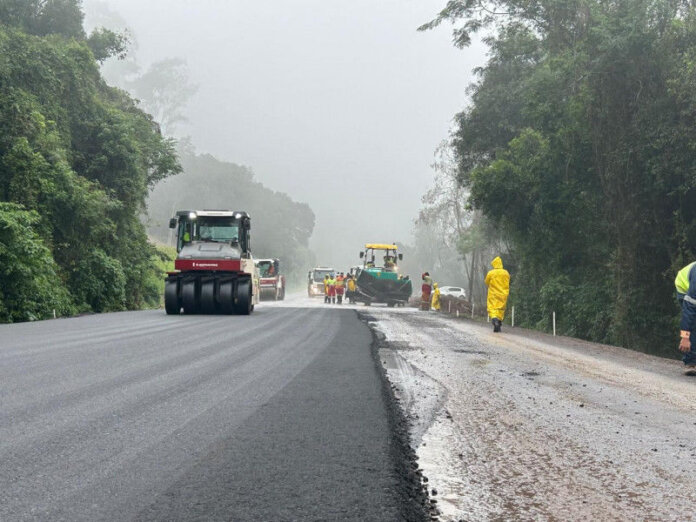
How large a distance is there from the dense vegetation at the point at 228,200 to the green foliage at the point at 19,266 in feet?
189

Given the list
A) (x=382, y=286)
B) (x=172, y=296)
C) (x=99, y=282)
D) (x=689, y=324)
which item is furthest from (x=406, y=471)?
(x=382, y=286)

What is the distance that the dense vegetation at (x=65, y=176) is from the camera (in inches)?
681

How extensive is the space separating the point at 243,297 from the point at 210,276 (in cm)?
118

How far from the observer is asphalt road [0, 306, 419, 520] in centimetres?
307

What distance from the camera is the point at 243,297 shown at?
64.3 ft

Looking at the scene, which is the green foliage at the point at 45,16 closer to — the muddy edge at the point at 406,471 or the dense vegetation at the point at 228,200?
the muddy edge at the point at 406,471

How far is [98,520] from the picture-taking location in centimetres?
282

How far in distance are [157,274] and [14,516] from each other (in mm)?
29960

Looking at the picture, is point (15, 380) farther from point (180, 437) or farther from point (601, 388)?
point (601, 388)

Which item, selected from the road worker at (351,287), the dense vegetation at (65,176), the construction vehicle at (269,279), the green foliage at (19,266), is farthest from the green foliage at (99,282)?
the construction vehicle at (269,279)

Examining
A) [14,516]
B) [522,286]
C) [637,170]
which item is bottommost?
[14,516]

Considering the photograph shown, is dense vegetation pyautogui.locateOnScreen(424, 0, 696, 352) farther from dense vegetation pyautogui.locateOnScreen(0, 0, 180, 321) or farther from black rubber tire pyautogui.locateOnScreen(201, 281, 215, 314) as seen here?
dense vegetation pyautogui.locateOnScreen(0, 0, 180, 321)

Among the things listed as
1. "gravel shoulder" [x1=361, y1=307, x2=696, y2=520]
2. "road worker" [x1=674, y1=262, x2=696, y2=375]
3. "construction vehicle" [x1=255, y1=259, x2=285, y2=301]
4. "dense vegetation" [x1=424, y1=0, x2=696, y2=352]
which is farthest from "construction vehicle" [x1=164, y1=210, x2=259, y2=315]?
"construction vehicle" [x1=255, y1=259, x2=285, y2=301]

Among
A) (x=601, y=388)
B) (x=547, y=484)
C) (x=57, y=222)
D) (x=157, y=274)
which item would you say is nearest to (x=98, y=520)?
(x=547, y=484)
